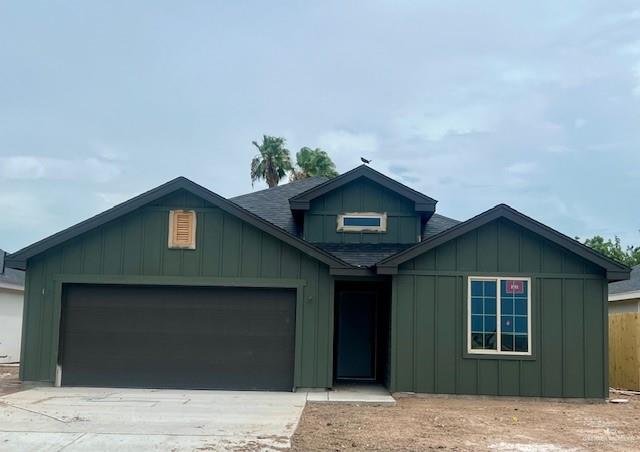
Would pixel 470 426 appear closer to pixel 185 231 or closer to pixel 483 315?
pixel 483 315

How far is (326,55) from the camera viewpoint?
1516 centimetres

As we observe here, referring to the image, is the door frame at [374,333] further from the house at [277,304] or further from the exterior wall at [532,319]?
the exterior wall at [532,319]

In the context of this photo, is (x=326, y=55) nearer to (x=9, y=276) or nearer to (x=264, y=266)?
(x=264, y=266)

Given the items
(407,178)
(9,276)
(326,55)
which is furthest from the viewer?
(407,178)

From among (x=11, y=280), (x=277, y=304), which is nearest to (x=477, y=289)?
(x=277, y=304)

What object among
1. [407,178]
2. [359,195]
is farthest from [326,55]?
[407,178]

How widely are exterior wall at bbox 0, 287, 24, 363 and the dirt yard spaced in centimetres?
1264

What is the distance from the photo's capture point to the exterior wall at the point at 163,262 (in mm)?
12320

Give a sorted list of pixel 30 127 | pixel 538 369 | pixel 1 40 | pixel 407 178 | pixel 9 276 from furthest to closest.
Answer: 1. pixel 407 178
2. pixel 9 276
3. pixel 30 127
4. pixel 1 40
5. pixel 538 369

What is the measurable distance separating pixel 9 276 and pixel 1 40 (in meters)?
8.20

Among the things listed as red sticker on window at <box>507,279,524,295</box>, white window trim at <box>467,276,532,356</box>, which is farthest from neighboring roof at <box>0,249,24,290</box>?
red sticker on window at <box>507,279,524,295</box>

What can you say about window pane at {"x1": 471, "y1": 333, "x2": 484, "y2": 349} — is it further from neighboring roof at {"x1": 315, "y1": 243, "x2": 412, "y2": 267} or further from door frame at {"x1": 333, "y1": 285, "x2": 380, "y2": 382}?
door frame at {"x1": 333, "y1": 285, "x2": 380, "y2": 382}

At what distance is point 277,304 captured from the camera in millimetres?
12523

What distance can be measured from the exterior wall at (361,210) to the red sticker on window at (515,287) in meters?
3.22
